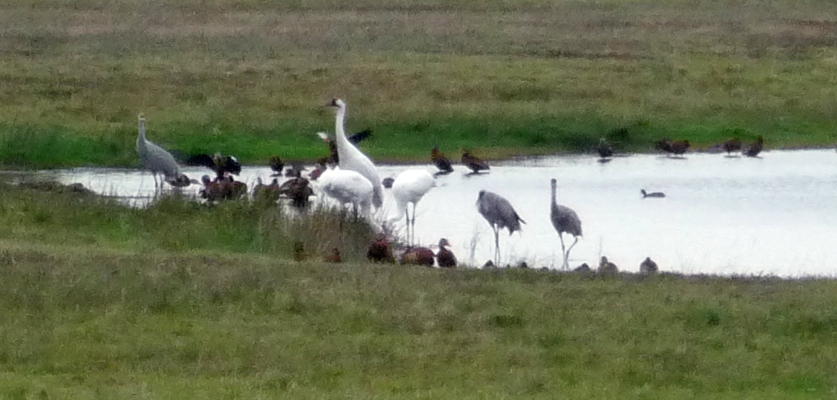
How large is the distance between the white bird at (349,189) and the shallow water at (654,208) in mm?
779

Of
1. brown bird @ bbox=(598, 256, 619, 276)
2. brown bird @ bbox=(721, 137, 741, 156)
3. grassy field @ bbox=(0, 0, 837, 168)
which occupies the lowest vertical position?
brown bird @ bbox=(598, 256, 619, 276)

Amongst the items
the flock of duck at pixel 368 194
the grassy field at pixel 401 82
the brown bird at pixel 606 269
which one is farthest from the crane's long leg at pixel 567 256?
the grassy field at pixel 401 82

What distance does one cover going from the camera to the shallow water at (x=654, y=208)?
16.1 m

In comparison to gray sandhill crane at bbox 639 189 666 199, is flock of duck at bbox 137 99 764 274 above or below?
below

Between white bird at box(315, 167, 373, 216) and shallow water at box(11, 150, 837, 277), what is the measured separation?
0.78m

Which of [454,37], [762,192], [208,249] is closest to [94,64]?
[454,37]

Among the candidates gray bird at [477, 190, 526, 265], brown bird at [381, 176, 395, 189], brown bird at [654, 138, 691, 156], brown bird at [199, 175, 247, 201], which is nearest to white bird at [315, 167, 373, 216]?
brown bird at [199, 175, 247, 201]

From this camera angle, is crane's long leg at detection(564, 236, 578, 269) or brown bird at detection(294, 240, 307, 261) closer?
brown bird at detection(294, 240, 307, 261)

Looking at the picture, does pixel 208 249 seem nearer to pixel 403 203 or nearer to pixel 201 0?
pixel 403 203

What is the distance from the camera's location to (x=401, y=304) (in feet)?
36.0

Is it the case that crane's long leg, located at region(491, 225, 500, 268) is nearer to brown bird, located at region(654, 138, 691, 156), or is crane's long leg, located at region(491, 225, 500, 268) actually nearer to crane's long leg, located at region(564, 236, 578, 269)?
crane's long leg, located at region(564, 236, 578, 269)

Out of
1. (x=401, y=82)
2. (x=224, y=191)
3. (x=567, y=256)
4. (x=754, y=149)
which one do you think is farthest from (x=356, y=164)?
(x=401, y=82)

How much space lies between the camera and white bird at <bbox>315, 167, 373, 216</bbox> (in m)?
16.9

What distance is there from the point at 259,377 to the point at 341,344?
0.80 meters
